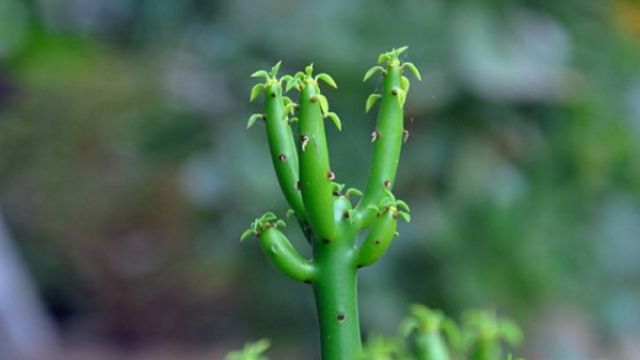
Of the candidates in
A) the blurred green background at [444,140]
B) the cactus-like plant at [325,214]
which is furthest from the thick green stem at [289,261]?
the blurred green background at [444,140]

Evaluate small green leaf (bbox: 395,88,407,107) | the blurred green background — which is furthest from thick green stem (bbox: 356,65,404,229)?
the blurred green background

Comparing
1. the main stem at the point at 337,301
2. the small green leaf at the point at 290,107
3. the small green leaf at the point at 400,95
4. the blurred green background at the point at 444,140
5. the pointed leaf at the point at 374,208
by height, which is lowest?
the main stem at the point at 337,301

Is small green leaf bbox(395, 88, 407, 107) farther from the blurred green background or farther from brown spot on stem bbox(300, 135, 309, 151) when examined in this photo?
the blurred green background

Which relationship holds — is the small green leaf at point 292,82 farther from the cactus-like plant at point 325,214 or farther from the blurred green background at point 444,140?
the blurred green background at point 444,140

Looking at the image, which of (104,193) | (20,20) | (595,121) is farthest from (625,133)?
(104,193)

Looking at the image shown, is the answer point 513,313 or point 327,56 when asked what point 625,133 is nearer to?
point 513,313

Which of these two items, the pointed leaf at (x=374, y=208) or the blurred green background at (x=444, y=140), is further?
the blurred green background at (x=444, y=140)

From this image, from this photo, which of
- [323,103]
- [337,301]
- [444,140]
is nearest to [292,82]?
[323,103]
